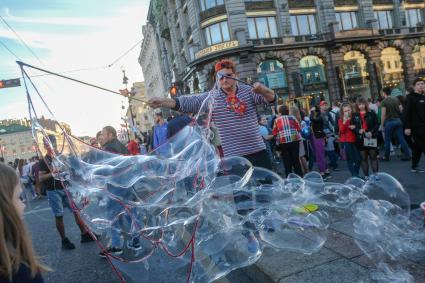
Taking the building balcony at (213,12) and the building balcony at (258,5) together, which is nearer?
the building balcony at (213,12)

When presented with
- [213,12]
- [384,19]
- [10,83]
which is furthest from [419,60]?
[10,83]

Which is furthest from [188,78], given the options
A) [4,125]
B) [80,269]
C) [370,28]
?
[4,125]

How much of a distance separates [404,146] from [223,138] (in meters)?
6.66

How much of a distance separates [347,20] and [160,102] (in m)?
34.7

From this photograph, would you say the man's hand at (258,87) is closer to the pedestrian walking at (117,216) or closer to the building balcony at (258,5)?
the pedestrian walking at (117,216)

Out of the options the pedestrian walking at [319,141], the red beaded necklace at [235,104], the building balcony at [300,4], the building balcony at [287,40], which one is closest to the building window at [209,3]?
the building balcony at [287,40]

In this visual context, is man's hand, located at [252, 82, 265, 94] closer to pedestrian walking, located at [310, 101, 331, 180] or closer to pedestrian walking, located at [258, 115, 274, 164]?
pedestrian walking, located at [258, 115, 274, 164]

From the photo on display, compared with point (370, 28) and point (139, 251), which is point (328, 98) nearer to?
point (370, 28)

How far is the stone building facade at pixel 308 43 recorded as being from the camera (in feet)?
100

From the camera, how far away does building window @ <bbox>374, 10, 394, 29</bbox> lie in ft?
116

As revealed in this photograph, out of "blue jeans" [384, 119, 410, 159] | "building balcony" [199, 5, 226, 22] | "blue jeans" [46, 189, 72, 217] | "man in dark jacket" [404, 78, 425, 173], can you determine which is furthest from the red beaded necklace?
"building balcony" [199, 5, 226, 22]

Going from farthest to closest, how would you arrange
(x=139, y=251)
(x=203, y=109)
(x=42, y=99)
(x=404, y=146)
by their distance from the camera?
(x=404, y=146)
(x=203, y=109)
(x=139, y=251)
(x=42, y=99)

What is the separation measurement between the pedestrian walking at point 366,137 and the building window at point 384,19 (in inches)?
1284

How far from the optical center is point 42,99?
2605 millimetres
